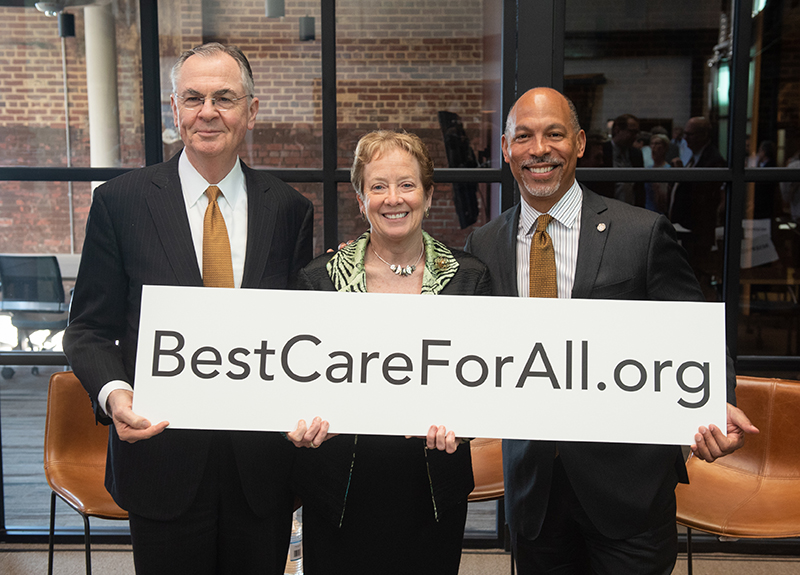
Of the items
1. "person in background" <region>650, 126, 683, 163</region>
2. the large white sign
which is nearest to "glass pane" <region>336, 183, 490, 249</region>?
"person in background" <region>650, 126, 683, 163</region>

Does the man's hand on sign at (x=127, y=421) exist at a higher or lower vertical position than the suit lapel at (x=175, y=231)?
lower

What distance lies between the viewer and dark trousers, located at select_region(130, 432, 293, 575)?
1563 millimetres

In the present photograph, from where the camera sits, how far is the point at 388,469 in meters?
1.65

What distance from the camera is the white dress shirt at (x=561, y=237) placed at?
1.72m

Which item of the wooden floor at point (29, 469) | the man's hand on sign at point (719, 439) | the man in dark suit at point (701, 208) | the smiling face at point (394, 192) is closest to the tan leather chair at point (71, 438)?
the wooden floor at point (29, 469)

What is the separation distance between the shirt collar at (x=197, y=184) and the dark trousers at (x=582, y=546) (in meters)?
1.23

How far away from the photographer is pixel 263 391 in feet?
4.98

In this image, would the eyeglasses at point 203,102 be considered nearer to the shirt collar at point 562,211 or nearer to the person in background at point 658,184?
the shirt collar at point 562,211

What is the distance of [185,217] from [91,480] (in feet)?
4.68

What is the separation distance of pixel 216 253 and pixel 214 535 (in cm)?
77

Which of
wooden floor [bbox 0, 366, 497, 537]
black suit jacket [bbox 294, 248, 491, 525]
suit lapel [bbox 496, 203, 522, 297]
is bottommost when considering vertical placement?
wooden floor [bbox 0, 366, 497, 537]

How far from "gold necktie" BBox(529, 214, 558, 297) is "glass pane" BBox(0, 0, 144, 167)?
2.07 metres

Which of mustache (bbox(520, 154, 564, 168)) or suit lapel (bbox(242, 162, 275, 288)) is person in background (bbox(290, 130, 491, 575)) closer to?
suit lapel (bbox(242, 162, 275, 288))

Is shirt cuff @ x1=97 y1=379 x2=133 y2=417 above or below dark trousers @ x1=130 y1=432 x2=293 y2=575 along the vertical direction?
above
